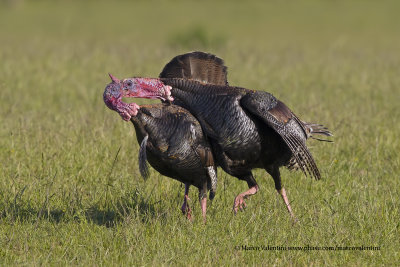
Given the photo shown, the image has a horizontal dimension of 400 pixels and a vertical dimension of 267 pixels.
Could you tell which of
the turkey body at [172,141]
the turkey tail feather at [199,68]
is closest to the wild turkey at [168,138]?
the turkey body at [172,141]

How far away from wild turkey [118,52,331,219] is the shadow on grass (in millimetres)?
804

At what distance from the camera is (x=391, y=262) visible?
5020 mm

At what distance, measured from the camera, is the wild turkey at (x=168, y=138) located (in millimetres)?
5328

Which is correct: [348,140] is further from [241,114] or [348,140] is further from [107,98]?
[107,98]

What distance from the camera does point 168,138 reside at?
5418 millimetres

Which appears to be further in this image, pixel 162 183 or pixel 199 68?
pixel 162 183

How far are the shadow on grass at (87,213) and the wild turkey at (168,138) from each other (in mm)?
436

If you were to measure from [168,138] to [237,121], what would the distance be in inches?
22.8

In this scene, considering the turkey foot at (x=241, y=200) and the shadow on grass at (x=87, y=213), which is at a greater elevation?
the turkey foot at (x=241, y=200)

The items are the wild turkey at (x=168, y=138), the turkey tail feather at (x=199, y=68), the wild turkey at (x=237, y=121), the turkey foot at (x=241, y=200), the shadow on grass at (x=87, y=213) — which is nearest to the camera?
the wild turkey at (x=168, y=138)

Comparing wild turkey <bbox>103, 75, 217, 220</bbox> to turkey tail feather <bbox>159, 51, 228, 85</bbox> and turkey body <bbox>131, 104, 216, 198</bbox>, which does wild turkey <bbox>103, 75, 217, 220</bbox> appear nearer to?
turkey body <bbox>131, 104, 216, 198</bbox>

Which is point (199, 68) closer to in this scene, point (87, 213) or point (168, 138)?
point (168, 138)

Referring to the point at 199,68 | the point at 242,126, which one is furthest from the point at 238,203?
the point at 199,68

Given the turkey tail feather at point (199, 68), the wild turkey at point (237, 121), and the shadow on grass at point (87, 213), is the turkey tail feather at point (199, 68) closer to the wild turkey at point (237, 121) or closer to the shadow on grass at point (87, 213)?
the wild turkey at point (237, 121)
